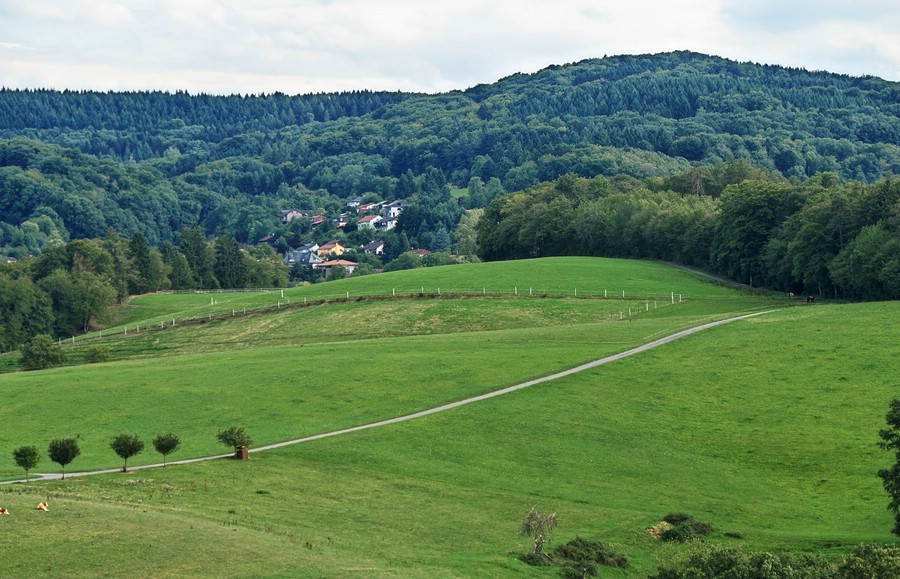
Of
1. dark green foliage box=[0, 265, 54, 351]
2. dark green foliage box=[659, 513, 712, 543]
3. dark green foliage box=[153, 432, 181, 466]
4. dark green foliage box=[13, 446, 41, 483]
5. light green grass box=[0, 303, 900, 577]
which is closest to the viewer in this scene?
light green grass box=[0, 303, 900, 577]

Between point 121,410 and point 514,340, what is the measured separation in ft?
103

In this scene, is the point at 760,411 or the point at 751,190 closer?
the point at 760,411

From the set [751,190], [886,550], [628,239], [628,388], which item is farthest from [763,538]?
[628,239]

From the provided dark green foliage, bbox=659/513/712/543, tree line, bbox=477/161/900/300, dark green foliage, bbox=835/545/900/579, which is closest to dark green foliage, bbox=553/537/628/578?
dark green foliage, bbox=659/513/712/543

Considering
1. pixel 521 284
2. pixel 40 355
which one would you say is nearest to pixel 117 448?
pixel 40 355

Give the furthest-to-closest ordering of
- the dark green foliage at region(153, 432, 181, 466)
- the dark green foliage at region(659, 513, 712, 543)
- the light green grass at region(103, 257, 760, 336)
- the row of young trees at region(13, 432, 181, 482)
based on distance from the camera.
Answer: the light green grass at region(103, 257, 760, 336) → the dark green foliage at region(153, 432, 181, 466) → the row of young trees at region(13, 432, 181, 482) → the dark green foliage at region(659, 513, 712, 543)

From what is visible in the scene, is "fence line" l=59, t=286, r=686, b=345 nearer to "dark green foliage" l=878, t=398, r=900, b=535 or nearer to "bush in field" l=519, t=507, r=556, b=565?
"dark green foliage" l=878, t=398, r=900, b=535

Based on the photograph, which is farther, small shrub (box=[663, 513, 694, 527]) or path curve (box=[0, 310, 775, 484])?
path curve (box=[0, 310, 775, 484])

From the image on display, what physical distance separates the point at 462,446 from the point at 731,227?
7737 centimetres

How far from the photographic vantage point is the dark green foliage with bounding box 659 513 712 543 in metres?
51.6

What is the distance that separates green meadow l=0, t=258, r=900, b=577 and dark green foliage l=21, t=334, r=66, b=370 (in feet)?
34.3

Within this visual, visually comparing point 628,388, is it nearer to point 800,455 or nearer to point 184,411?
point 800,455

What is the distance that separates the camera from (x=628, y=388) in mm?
76938

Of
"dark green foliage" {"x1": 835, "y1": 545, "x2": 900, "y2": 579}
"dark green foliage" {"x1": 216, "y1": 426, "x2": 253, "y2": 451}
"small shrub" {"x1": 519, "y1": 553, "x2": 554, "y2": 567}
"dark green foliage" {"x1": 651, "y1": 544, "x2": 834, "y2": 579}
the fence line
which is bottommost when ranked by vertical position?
"small shrub" {"x1": 519, "y1": 553, "x2": 554, "y2": 567}
